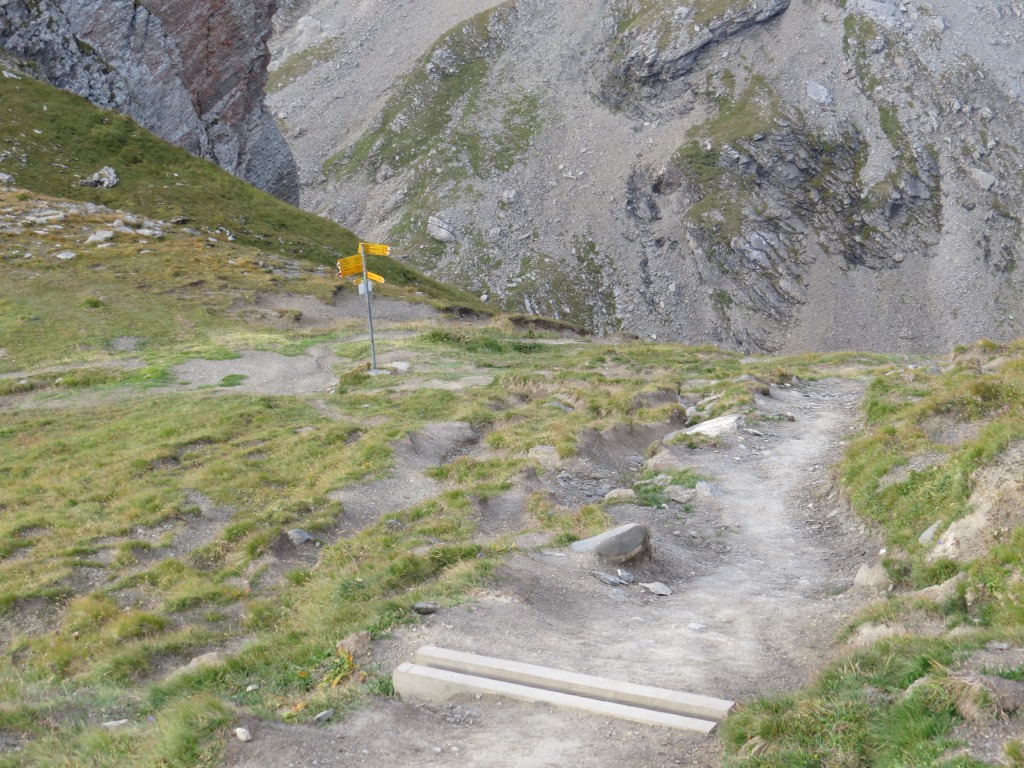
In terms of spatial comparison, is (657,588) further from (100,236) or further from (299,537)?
(100,236)

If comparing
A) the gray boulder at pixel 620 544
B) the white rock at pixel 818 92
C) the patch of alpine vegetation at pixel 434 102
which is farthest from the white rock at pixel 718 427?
the white rock at pixel 818 92

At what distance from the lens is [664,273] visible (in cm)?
13450

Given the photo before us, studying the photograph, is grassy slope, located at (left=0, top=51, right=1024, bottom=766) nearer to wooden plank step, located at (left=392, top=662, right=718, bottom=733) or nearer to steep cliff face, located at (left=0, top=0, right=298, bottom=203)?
wooden plank step, located at (left=392, top=662, right=718, bottom=733)

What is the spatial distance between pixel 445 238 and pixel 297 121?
197 feet

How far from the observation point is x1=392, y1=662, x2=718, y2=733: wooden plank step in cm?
773

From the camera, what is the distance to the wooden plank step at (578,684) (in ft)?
25.6

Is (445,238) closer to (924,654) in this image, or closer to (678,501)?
(678,501)

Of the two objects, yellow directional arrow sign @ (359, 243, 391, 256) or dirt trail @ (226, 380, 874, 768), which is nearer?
dirt trail @ (226, 380, 874, 768)

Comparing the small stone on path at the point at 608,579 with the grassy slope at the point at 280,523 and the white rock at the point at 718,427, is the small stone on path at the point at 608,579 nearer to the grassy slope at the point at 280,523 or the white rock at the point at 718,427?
the grassy slope at the point at 280,523

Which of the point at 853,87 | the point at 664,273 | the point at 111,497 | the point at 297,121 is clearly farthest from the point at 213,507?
the point at 297,121

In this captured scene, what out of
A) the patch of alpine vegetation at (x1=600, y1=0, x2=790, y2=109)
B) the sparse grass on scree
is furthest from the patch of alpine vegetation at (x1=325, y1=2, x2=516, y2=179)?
the sparse grass on scree

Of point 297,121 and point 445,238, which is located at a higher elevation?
point 297,121

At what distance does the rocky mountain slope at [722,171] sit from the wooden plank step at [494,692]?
12054 centimetres

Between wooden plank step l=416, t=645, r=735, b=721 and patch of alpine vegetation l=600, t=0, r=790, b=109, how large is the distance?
6265 inches
